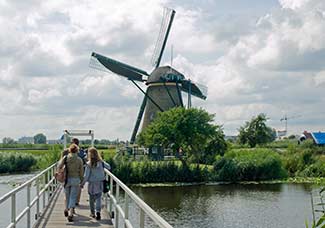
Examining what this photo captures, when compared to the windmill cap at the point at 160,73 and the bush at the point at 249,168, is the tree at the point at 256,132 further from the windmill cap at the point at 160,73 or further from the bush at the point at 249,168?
the bush at the point at 249,168

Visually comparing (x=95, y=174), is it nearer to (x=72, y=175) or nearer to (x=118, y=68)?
(x=72, y=175)

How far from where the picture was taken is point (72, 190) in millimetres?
11305

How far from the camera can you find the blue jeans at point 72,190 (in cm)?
1124

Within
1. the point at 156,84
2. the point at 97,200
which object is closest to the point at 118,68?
the point at 156,84

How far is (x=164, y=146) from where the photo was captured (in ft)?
181

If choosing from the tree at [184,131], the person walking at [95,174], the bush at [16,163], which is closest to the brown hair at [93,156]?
the person walking at [95,174]

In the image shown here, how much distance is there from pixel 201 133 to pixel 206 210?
2433 centimetres

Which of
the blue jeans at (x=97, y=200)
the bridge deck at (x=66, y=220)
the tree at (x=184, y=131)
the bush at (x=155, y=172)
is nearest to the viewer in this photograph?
the bridge deck at (x=66, y=220)

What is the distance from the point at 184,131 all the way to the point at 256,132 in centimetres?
2913

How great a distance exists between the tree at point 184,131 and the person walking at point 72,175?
42062 millimetres

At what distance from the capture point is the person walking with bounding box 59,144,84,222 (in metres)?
11.0

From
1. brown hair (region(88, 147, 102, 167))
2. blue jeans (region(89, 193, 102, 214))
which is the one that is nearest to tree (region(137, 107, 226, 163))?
blue jeans (region(89, 193, 102, 214))

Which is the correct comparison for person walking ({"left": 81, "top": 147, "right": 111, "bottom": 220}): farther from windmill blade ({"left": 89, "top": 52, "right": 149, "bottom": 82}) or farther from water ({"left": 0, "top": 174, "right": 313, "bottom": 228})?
windmill blade ({"left": 89, "top": 52, "right": 149, "bottom": 82})

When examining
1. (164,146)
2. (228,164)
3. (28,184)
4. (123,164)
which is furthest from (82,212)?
(164,146)
